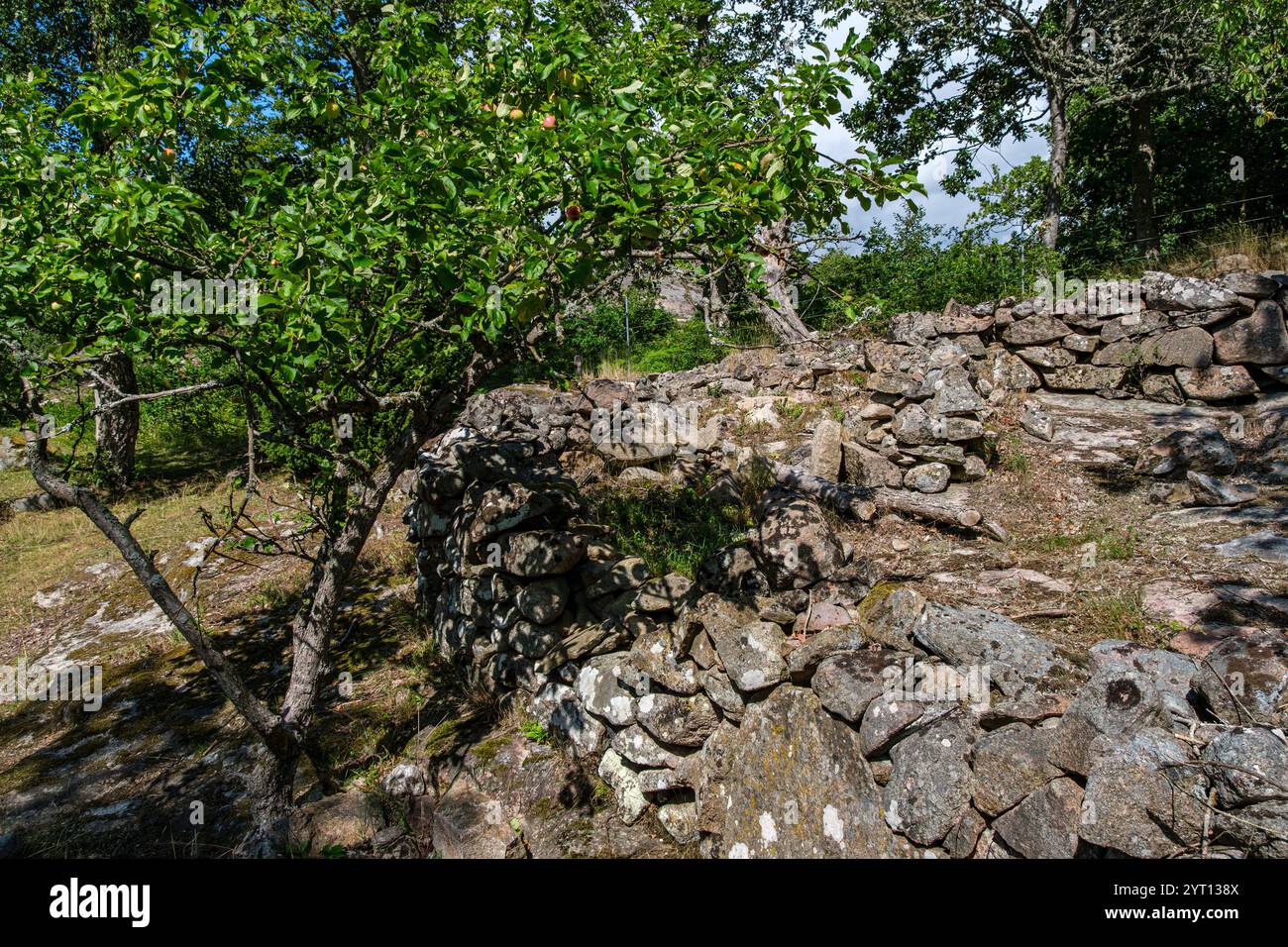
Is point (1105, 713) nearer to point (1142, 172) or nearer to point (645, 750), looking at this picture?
point (645, 750)

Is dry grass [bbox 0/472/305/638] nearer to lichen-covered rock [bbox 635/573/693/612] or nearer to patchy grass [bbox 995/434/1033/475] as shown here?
lichen-covered rock [bbox 635/573/693/612]

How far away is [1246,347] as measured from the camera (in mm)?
6902

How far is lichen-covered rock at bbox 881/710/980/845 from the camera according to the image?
3.12 meters

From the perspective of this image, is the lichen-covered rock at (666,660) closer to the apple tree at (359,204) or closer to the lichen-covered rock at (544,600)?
the lichen-covered rock at (544,600)

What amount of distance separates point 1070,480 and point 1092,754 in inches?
148

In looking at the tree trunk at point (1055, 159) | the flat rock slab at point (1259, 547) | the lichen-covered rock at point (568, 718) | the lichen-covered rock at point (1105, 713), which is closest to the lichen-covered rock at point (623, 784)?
the lichen-covered rock at point (568, 718)

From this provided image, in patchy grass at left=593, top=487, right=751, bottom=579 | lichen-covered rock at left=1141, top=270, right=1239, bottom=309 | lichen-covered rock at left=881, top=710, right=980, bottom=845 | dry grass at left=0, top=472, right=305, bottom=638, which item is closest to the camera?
lichen-covered rock at left=881, top=710, right=980, bottom=845

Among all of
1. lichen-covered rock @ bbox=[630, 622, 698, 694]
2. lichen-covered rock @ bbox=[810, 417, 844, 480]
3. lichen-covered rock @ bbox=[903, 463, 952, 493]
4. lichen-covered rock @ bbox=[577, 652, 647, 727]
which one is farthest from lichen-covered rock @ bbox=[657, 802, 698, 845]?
lichen-covered rock @ bbox=[903, 463, 952, 493]

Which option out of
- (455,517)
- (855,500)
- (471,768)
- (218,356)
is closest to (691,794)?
(471,768)

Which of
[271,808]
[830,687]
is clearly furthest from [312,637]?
[830,687]

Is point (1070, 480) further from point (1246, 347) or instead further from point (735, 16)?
point (735, 16)

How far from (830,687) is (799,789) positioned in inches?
21.6

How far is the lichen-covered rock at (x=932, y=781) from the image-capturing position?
3.12 m

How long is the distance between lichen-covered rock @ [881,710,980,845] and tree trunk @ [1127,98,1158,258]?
43.7 ft
